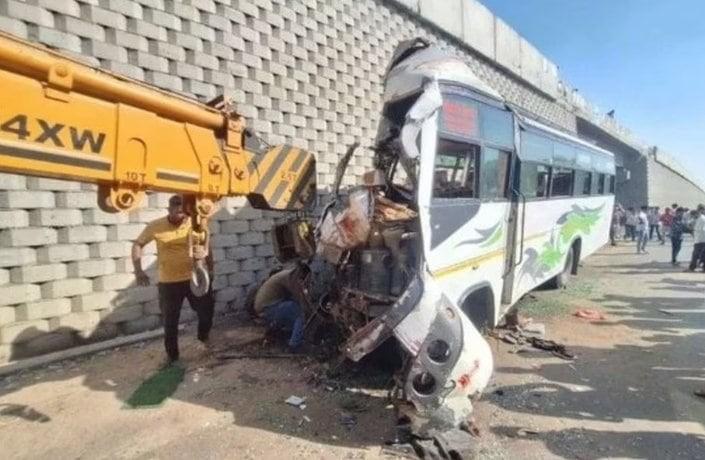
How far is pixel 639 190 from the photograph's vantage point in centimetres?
2978

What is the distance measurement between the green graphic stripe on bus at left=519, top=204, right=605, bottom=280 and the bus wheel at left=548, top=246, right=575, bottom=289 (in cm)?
47

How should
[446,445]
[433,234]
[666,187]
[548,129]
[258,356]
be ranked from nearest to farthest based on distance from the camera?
[446,445]
[433,234]
[258,356]
[548,129]
[666,187]

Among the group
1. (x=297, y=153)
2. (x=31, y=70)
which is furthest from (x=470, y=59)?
(x=31, y=70)

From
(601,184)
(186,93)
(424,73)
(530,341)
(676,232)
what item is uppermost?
(186,93)

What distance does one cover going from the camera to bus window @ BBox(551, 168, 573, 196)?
25.1 feet

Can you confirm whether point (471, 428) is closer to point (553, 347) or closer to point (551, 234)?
point (553, 347)

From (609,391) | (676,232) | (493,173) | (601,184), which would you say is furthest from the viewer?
(676,232)

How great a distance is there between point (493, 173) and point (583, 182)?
541 cm

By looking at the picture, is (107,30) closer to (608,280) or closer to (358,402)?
(358,402)

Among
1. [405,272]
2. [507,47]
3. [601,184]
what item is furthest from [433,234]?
[507,47]

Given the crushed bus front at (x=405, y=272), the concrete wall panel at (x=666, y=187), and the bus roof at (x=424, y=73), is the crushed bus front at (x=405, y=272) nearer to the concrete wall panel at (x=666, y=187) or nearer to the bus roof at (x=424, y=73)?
the bus roof at (x=424, y=73)

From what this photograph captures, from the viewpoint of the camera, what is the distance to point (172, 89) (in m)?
6.30

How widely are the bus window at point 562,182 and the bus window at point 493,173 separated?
8.39 feet

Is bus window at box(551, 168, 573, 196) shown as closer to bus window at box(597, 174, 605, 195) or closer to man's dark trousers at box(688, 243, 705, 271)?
bus window at box(597, 174, 605, 195)
